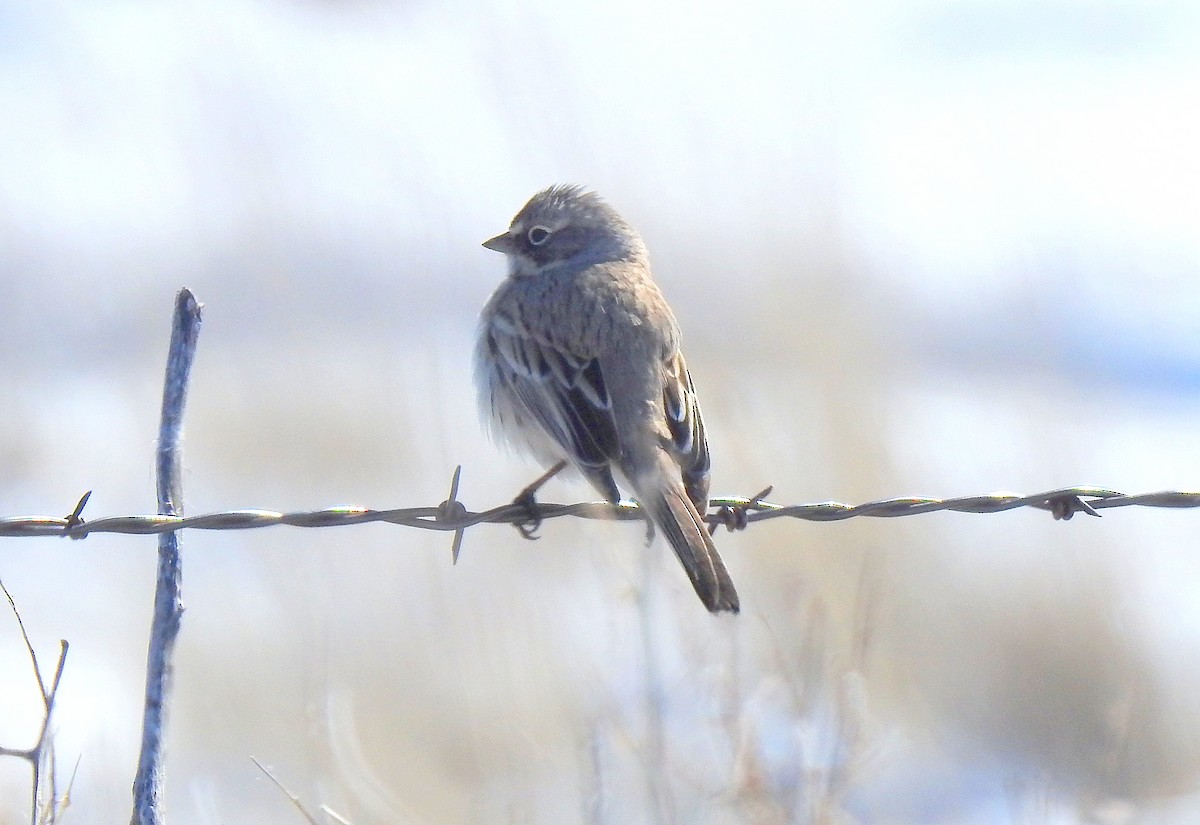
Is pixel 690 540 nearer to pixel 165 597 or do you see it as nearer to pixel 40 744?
pixel 165 597

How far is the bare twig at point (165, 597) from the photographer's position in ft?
10.7

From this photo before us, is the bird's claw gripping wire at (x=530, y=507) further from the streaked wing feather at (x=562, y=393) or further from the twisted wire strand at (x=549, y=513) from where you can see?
the streaked wing feather at (x=562, y=393)

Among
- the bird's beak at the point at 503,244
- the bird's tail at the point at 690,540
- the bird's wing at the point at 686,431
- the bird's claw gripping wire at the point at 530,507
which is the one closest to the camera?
the bird's tail at the point at 690,540

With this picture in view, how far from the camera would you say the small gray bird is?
4523mm

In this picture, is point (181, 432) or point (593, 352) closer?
point (181, 432)

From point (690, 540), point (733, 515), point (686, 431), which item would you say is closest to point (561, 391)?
point (686, 431)

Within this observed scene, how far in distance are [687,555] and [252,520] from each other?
1211 millimetres

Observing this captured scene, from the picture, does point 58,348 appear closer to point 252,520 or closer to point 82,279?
point 82,279

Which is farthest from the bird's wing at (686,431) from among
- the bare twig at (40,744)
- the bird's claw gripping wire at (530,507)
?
the bare twig at (40,744)

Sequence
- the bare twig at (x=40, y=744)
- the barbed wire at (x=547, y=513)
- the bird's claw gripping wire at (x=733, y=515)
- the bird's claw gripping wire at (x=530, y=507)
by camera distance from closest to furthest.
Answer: the bare twig at (x=40, y=744) → the barbed wire at (x=547, y=513) → the bird's claw gripping wire at (x=733, y=515) → the bird's claw gripping wire at (x=530, y=507)

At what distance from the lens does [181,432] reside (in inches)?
130

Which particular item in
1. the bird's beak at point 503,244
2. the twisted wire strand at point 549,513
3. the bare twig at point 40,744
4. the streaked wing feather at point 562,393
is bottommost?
the bare twig at point 40,744

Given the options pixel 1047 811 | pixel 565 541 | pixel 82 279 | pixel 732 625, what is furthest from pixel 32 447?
pixel 1047 811

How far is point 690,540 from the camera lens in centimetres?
416
